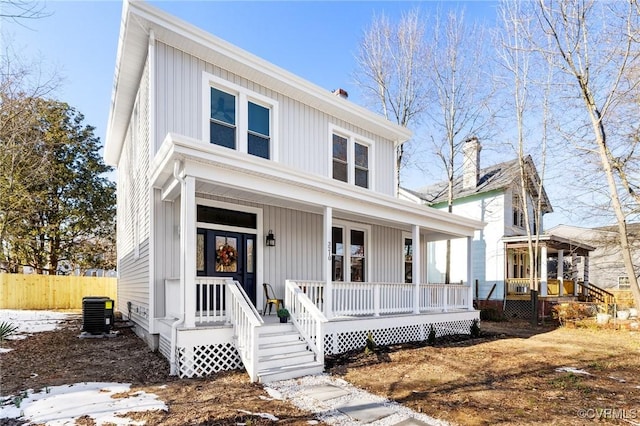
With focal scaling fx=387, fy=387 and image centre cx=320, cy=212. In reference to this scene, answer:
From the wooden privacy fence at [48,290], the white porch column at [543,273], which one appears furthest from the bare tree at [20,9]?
the white porch column at [543,273]

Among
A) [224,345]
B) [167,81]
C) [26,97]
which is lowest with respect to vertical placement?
[224,345]

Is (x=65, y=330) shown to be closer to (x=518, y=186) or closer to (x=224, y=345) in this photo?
(x=224, y=345)

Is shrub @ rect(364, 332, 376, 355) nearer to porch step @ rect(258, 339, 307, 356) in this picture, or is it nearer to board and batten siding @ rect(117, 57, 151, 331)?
porch step @ rect(258, 339, 307, 356)

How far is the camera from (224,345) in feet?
20.7

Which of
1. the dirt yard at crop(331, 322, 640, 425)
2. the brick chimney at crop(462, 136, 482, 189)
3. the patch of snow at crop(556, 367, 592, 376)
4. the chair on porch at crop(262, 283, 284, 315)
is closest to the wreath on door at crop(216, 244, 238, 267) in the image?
the chair on porch at crop(262, 283, 284, 315)

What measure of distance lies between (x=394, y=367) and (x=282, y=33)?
9.73 m

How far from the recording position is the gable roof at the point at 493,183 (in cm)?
1814

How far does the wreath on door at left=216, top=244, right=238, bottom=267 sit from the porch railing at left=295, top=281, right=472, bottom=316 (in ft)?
5.32

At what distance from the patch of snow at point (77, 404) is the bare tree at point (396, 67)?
591 inches

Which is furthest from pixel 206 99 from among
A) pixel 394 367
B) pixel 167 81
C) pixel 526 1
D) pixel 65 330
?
pixel 526 1

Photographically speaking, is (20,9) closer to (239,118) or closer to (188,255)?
(188,255)

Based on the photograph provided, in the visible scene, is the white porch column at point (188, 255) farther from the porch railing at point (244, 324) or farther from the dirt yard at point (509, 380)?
the dirt yard at point (509, 380)

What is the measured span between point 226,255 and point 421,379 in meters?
4.64

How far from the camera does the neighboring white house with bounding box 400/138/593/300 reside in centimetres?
1778
